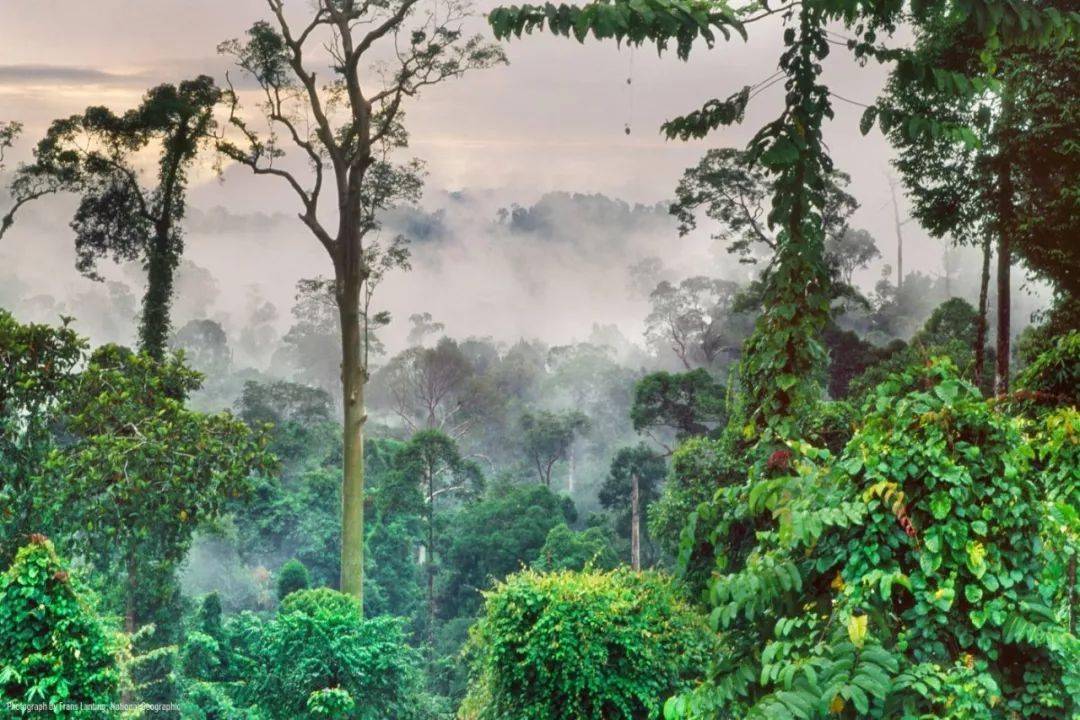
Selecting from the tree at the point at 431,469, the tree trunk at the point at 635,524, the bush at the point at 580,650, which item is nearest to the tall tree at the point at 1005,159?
the bush at the point at 580,650

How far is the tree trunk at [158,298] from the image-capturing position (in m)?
15.9

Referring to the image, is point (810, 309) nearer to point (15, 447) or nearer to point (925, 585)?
point (925, 585)

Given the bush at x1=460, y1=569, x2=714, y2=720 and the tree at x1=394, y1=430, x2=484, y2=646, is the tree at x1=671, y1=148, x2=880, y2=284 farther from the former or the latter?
the bush at x1=460, y1=569, x2=714, y2=720

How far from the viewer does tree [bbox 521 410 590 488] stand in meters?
27.9

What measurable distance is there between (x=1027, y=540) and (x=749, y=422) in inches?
159

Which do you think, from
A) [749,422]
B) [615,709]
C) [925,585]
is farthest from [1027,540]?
[615,709]

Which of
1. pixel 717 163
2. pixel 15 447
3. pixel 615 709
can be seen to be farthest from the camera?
pixel 717 163

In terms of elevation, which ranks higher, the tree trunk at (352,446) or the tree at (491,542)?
the tree trunk at (352,446)

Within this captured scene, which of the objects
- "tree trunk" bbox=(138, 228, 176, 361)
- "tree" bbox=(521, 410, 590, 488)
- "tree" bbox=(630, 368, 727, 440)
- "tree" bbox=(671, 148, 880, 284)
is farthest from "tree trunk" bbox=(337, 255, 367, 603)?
"tree" bbox=(521, 410, 590, 488)

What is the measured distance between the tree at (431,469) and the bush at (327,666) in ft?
35.7

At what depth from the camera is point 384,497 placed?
21016mm

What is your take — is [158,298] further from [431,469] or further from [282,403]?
[282,403]

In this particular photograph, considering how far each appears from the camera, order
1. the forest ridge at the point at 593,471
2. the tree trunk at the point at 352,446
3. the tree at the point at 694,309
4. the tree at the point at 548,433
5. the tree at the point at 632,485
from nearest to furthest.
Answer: the forest ridge at the point at 593,471 → the tree trunk at the point at 352,446 → the tree at the point at 632,485 → the tree at the point at 548,433 → the tree at the point at 694,309

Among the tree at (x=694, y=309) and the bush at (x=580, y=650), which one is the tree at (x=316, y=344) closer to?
the tree at (x=694, y=309)
